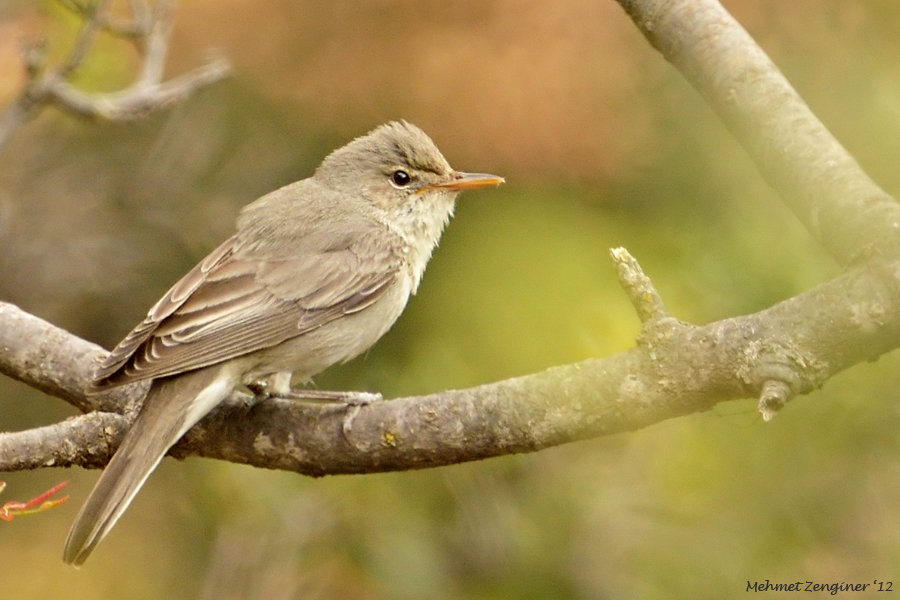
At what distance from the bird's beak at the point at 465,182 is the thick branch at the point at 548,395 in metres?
1.46

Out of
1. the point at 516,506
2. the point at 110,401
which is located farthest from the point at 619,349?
the point at 110,401

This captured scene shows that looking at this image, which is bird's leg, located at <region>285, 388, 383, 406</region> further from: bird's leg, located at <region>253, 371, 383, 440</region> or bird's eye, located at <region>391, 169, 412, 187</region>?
bird's eye, located at <region>391, 169, 412, 187</region>

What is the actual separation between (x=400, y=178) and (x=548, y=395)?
7.53ft

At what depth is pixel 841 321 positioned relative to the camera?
106 inches

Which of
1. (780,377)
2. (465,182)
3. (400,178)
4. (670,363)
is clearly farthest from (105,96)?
(780,377)

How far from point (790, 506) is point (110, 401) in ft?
8.31

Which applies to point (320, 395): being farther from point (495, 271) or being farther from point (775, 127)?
point (775, 127)

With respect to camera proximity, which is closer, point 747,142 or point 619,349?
point 747,142

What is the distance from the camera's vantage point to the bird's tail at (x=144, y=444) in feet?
11.3

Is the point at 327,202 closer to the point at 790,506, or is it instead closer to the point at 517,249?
the point at 517,249

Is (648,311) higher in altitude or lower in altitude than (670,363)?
higher

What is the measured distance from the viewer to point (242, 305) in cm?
434

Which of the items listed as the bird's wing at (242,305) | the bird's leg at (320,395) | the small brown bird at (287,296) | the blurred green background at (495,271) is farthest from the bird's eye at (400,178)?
the bird's leg at (320,395)

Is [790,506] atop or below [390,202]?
below
